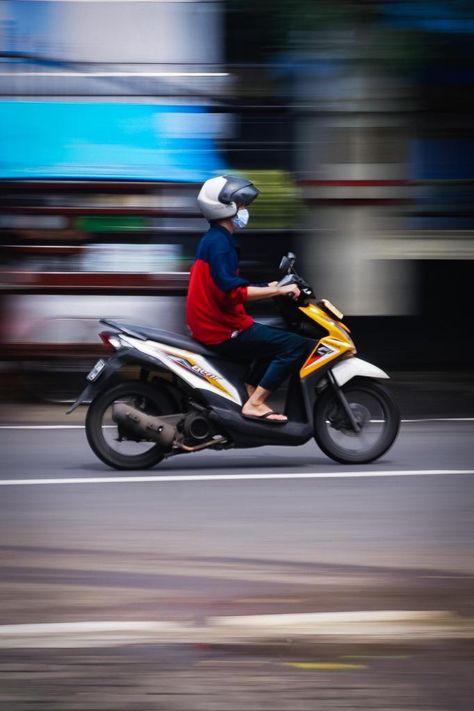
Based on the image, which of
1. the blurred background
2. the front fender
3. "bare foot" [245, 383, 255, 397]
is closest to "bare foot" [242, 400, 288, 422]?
"bare foot" [245, 383, 255, 397]

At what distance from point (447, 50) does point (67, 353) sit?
426cm

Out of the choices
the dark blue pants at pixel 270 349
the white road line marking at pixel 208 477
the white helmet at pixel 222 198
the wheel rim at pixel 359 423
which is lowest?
the white road line marking at pixel 208 477

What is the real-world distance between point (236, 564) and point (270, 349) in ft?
8.83

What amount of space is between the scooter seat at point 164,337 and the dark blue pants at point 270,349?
0.24 ft

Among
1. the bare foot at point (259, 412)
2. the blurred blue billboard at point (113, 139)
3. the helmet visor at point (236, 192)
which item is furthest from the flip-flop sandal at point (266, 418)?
the blurred blue billboard at point (113, 139)

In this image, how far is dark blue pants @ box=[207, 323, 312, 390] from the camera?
8664mm

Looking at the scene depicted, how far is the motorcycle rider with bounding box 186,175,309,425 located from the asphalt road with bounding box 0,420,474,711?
0.62m

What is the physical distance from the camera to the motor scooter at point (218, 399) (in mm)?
8578

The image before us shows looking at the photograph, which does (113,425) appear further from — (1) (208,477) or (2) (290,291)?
(2) (290,291)

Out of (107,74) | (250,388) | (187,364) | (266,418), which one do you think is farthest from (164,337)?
(107,74)

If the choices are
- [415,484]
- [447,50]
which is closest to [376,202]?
[447,50]

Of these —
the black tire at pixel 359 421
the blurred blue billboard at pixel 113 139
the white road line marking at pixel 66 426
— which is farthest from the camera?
the blurred blue billboard at pixel 113 139

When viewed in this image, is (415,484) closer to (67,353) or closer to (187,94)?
(67,353)

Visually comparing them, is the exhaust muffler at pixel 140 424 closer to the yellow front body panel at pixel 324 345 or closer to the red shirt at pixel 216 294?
the red shirt at pixel 216 294
